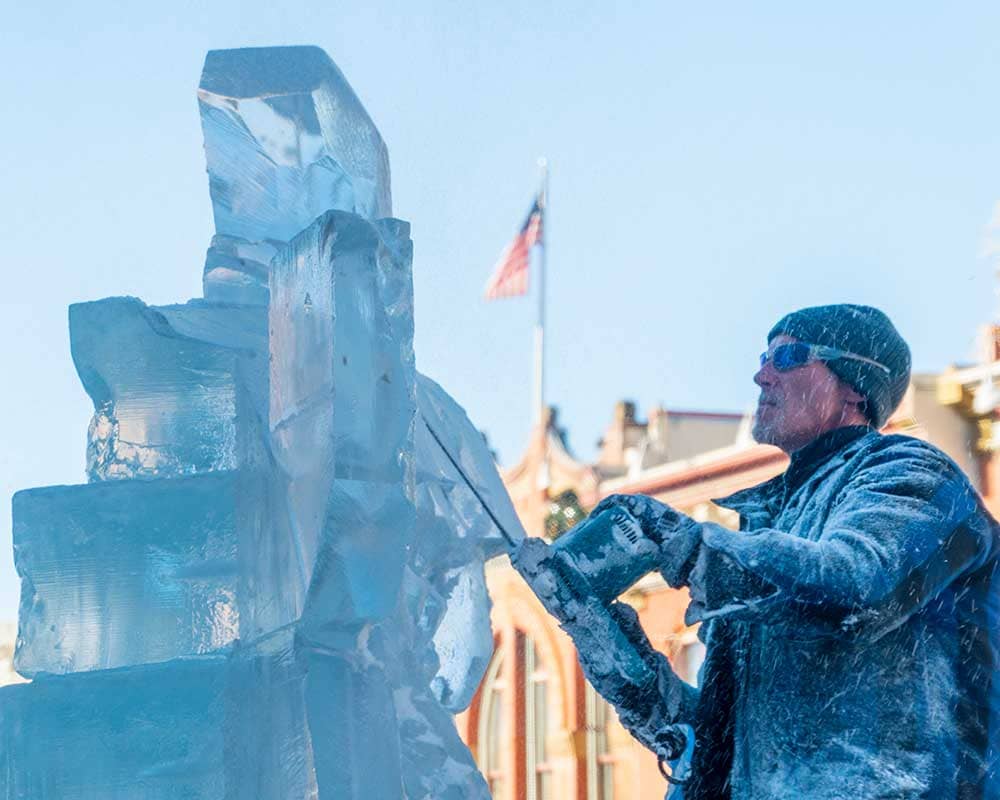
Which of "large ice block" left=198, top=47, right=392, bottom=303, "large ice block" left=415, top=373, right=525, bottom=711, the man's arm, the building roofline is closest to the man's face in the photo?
the man's arm

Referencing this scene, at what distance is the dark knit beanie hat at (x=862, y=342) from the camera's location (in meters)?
2.96

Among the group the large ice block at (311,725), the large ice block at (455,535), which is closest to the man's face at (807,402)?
the large ice block at (311,725)

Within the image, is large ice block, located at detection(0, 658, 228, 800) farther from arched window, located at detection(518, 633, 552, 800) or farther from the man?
arched window, located at detection(518, 633, 552, 800)

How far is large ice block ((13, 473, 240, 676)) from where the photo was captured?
3768mm

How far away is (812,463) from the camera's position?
297 centimetres

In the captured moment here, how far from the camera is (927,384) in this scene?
1767 centimetres

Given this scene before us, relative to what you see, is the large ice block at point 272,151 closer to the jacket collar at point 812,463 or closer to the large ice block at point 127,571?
the large ice block at point 127,571

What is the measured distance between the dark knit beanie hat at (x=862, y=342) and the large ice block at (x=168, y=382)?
4.44ft

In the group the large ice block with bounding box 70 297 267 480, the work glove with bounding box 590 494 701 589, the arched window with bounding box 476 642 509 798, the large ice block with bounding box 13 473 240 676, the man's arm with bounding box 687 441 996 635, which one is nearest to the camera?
the man's arm with bounding box 687 441 996 635

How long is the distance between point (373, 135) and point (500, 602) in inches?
714

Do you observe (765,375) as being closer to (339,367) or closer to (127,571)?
(339,367)

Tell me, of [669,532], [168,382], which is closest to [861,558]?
[669,532]

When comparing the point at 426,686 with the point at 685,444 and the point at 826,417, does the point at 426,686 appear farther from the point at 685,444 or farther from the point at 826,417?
the point at 685,444

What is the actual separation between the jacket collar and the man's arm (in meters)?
0.15
